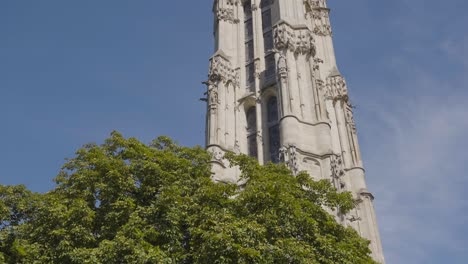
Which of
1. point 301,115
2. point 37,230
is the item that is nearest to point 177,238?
point 37,230

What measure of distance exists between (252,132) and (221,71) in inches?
177

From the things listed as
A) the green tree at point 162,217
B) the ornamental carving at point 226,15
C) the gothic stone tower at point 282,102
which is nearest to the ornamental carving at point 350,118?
the gothic stone tower at point 282,102

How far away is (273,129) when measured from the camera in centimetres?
2988

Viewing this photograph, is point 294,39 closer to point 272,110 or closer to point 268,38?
point 268,38

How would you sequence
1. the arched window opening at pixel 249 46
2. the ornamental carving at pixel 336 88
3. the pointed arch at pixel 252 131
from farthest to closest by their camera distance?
1. the ornamental carving at pixel 336 88
2. the arched window opening at pixel 249 46
3. the pointed arch at pixel 252 131

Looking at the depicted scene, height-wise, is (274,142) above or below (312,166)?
above

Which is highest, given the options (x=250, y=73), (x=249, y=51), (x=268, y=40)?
(x=268, y=40)

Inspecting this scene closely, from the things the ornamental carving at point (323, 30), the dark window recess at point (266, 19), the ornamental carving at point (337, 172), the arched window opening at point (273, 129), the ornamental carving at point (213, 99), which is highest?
the ornamental carving at point (323, 30)

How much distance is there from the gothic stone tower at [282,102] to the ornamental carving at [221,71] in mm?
62

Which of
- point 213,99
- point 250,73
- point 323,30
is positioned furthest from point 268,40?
point 213,99

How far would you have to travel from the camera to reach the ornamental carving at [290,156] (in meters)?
24.8

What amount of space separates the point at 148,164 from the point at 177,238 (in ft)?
8.39

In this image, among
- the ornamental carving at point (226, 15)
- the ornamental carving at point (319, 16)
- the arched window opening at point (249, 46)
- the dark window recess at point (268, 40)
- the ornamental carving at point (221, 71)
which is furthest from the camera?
the ornamental carving at point (319, 16)

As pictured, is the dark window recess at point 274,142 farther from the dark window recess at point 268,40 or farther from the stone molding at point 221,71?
the dark window recess at point 268,40
